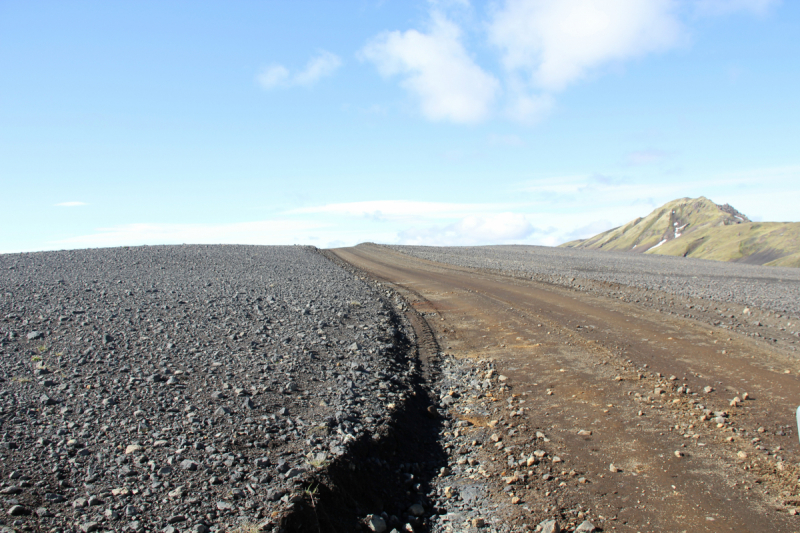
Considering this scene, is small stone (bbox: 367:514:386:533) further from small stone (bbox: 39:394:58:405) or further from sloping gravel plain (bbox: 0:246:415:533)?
small stone (bbox: 39:394:58:405)

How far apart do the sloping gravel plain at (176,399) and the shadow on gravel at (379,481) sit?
0.57ft

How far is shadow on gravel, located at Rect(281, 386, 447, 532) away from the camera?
4.96 m

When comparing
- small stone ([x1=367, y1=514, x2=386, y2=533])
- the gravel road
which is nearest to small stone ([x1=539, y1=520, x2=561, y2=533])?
small stone ([x1=367, y1=514, x2=386, y2=533])

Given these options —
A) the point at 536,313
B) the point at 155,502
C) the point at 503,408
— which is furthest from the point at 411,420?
the point at 536,313

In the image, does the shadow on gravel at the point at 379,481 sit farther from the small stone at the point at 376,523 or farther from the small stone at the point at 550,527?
the small stone at the point at 550,527

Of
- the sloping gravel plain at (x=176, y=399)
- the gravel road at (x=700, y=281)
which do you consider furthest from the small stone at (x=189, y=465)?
the gravel road at (x=700, y=281)

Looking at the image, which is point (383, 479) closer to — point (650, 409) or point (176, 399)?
point (176, 399)

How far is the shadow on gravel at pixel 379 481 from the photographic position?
496cm

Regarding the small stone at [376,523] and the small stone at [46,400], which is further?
the small stone at [46,400]

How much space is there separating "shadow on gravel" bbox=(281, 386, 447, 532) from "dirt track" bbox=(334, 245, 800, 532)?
3.91 feet

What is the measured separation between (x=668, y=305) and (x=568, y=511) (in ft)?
45.1

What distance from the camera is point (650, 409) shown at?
25.5 feet

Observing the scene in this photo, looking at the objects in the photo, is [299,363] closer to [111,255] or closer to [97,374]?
[97,374]

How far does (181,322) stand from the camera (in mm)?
11367
